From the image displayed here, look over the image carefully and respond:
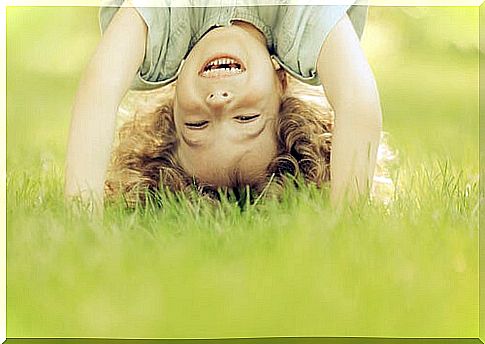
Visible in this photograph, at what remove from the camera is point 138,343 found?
1.45 m

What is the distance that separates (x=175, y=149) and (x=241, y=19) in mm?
357

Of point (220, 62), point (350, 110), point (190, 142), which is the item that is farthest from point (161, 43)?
point (350, 110)

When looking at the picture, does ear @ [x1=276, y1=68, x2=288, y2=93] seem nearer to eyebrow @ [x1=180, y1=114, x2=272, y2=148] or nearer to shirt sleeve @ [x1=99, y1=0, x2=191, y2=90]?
eyebrow @ [x1=180, y1=114, x2=272, y2=148]

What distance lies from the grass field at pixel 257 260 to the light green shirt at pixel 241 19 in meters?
0.26

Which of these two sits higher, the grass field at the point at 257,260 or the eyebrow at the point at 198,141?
the eyebrow at the point at 198,141

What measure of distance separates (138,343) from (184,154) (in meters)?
0.47

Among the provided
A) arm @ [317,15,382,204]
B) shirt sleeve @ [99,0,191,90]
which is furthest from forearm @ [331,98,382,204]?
shirt sleeve @ [99,0,191,90]

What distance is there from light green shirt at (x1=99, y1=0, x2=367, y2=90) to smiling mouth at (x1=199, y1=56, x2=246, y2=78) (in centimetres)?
7

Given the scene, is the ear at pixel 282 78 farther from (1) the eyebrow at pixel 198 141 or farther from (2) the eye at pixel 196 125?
(2) the eye at pixel 196 125

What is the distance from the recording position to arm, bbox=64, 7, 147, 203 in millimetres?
1477

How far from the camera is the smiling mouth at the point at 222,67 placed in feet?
4.83

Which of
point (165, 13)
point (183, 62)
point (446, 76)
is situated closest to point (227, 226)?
point (183, 62)

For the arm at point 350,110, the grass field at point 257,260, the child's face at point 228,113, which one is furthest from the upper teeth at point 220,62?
the grass field at point 257,260

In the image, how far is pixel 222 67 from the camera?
1.47 m
